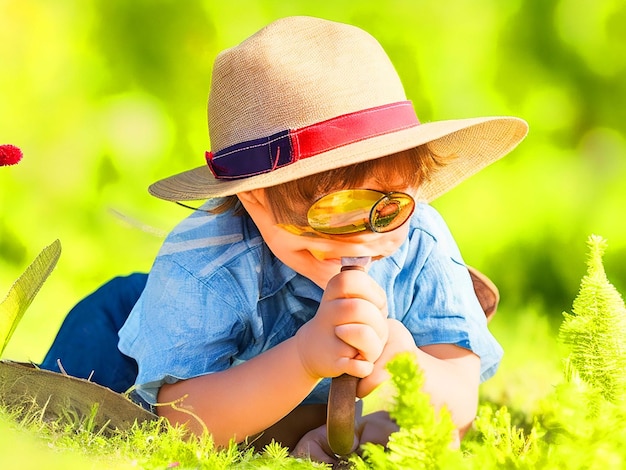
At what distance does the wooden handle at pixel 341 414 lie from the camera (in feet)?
3.90

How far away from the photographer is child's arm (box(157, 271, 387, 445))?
3.88 ft

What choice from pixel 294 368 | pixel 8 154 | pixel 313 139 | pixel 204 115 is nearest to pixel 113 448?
pixel 294 368

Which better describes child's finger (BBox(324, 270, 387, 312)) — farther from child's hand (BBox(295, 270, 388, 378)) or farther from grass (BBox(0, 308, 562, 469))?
grass (BBox(0, 308, 562, 469))

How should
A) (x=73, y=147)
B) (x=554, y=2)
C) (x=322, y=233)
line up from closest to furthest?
(x=322, y=233) < (x=554, y=2) < (x=73, y=147)

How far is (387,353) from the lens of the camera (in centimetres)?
129

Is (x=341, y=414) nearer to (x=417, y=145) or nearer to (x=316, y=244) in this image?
(x=316, y=244)

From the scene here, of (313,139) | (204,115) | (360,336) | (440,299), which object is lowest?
(440,299)

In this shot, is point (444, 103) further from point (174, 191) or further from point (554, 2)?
point (174, 191)

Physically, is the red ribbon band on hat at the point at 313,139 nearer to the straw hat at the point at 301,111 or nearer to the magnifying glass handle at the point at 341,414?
the straw hat at the point at 301,111

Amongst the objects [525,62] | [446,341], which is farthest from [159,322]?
[525,62]

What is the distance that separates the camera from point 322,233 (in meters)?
1.29

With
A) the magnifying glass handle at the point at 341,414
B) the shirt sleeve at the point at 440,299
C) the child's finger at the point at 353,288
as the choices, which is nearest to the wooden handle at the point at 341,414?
the magnifying glass handle at the point at 341,414

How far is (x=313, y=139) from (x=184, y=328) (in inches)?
15.5

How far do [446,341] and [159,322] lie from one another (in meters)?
0.48
